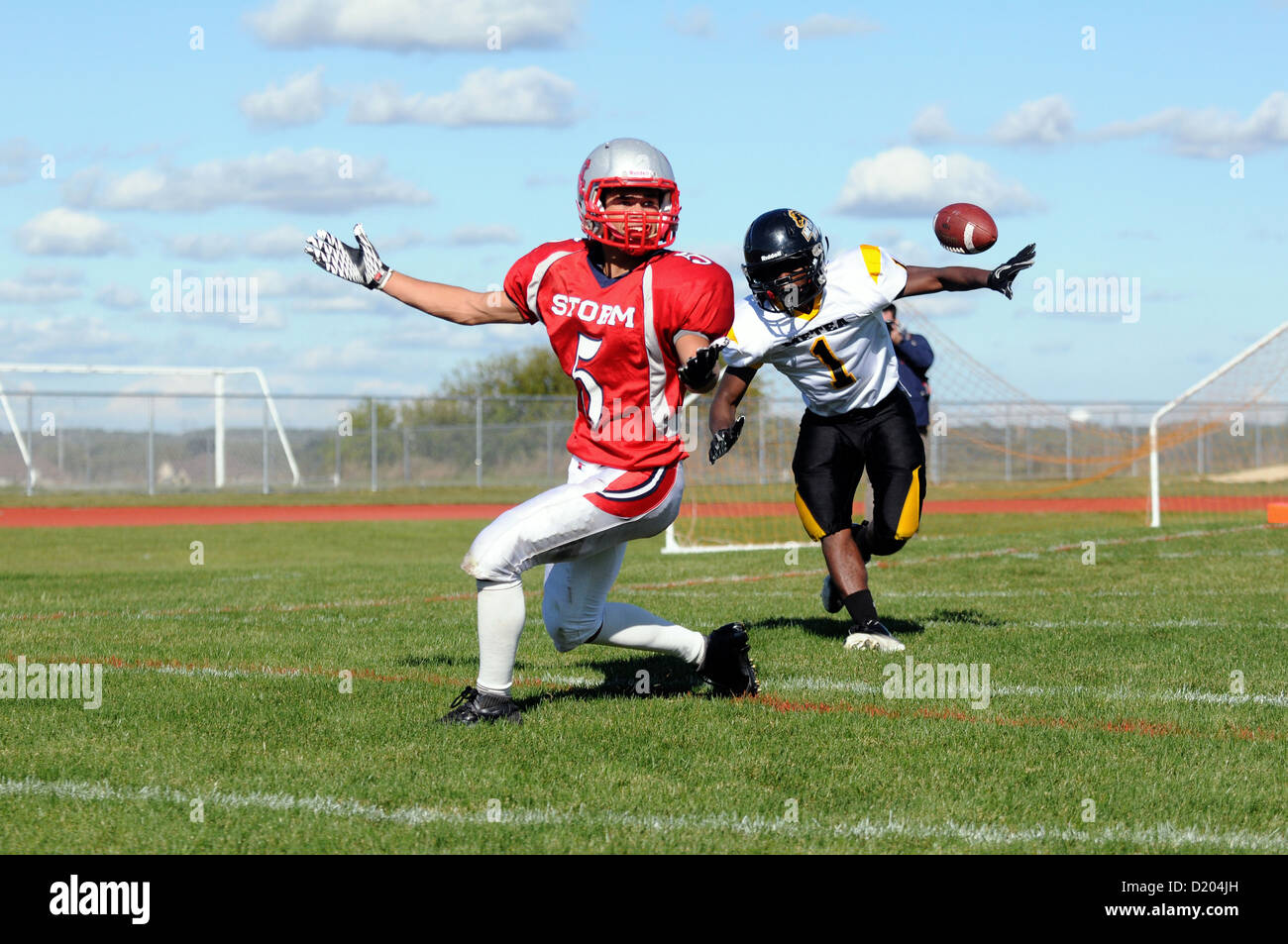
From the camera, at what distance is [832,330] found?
748cm

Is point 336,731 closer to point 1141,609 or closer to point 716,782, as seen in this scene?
point 716,782

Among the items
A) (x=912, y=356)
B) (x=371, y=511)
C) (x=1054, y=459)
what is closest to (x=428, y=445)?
(x=371, y=511)

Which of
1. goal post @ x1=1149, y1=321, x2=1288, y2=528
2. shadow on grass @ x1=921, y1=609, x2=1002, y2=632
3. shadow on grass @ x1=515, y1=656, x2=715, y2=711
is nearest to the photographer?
shadow on grass @ x1=515, y1=656, x2=715, y2=711

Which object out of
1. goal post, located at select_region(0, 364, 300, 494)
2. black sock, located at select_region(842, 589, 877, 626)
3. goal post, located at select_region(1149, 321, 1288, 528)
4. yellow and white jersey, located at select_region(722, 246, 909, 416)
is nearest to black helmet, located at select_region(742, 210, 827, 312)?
yellow and white jersey, located at select_region(722, 246, 909, 416)

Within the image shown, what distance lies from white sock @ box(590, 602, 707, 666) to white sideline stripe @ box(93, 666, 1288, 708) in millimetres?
417

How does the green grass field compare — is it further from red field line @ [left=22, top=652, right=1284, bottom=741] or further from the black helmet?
the black helmet

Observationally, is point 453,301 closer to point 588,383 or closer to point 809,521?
point 588,383

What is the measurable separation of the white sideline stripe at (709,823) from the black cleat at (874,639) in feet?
10.3

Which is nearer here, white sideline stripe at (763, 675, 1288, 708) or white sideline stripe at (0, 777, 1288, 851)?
white sideline stripe at (0, 777, 1288, 851)

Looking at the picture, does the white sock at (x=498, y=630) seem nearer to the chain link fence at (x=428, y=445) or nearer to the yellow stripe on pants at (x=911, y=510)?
the yellow stripe on pants at (x=911, y=510)

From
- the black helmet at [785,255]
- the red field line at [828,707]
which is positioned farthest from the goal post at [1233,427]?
the red field line at [828,707]

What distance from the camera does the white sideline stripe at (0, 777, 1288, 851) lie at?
12.9ft

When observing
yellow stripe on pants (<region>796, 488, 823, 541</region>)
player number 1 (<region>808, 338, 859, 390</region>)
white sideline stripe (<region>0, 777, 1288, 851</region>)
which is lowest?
white sideline stripe (<region>0, 777, 1288, 851</region>)

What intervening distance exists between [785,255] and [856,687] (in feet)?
7.03
